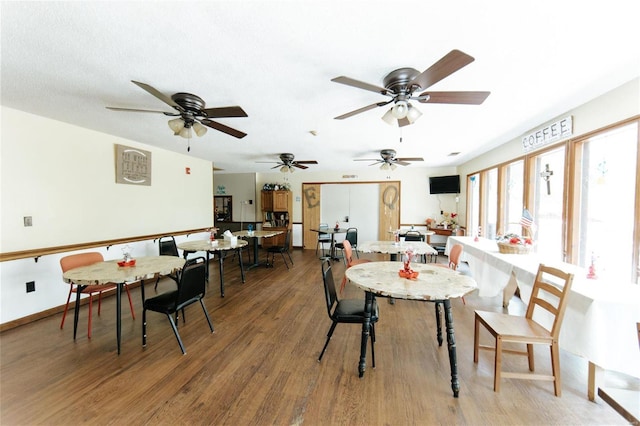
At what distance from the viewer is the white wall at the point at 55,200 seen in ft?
9.87

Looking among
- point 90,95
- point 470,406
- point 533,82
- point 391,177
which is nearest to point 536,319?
point 470,406

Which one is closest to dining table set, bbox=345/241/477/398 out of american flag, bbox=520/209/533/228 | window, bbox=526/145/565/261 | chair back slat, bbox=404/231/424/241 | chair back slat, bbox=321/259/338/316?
chair back slat, bbox=321/259/338/316

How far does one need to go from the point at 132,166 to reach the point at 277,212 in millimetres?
4275

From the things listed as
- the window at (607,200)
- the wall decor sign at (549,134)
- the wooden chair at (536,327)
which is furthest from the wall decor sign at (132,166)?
the wall decor sign at (549,134)

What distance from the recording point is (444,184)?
277 inches

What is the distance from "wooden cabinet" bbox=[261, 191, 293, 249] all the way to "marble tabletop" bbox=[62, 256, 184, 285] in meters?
4.75

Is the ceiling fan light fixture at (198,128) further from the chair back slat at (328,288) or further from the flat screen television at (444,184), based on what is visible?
the flat screen television at (444,184)

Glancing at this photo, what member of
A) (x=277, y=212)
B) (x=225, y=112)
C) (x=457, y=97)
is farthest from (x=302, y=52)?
(x=277, y=212)

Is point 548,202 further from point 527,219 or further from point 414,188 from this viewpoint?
point 414,188

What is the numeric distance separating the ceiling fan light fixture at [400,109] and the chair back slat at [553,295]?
1.72 metres

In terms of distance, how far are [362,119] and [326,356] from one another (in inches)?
111

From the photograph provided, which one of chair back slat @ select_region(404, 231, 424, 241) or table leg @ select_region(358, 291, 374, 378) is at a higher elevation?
chair back slat @ select_region(404, 231, 424, 241)

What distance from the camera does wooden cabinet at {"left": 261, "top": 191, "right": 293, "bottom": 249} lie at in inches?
309

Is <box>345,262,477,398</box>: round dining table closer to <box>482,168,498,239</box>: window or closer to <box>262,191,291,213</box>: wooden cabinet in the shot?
<box>482,168,498,239</box>: window
